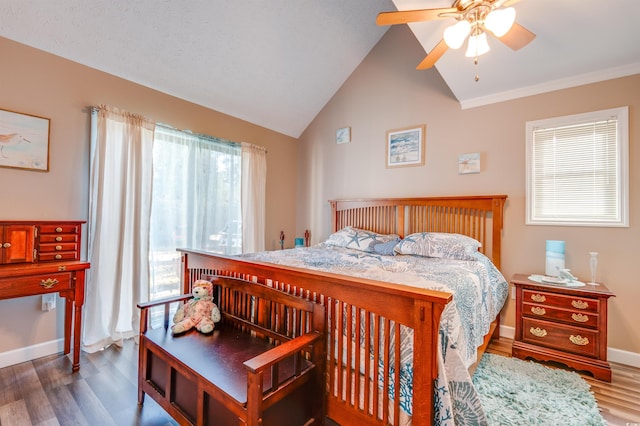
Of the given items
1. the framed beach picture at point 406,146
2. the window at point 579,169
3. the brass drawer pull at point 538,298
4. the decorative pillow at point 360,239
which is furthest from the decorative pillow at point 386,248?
the window at point 579,169

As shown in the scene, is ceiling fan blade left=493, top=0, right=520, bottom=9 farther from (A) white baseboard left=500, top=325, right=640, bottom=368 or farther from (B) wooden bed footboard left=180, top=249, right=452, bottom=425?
(A) white baseboard left=500, top=325, right=640, bottom=368

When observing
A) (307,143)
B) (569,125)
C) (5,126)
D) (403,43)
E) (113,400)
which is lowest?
(113,400)

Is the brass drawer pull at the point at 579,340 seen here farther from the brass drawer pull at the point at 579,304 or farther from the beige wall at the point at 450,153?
the beige wall at the point at 450,153

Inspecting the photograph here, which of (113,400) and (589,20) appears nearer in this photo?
(113,400)

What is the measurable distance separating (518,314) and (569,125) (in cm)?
180

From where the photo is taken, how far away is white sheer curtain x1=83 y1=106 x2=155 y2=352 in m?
2.48

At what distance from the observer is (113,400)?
1.79 m

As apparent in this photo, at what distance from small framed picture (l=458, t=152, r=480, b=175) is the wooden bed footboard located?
240 cm

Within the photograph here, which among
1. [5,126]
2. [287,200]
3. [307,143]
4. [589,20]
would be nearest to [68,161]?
[5,126]

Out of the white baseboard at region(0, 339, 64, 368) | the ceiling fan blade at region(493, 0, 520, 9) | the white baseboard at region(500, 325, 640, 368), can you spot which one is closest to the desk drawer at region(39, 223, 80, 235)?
the white baseboard at region(0, 339, 64, 368)

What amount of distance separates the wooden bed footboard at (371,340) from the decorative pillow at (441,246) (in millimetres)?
1554

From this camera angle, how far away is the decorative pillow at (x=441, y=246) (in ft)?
8.34

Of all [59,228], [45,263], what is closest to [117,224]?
[59,228]

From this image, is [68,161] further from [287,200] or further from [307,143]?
[307,143]
